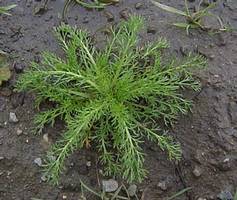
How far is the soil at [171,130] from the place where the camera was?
2.34m

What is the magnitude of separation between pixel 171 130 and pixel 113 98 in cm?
33

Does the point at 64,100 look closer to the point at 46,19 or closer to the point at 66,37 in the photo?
the point at 66,37

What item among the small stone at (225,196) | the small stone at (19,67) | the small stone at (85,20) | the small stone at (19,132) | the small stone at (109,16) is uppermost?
the small stone at (109,16)

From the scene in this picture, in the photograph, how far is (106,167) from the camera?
232cm

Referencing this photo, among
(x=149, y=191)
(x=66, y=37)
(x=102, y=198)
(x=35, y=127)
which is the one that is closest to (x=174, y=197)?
(x=149, y=191)

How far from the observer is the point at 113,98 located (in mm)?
2312

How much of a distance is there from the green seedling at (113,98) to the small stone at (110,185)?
4 centimetres

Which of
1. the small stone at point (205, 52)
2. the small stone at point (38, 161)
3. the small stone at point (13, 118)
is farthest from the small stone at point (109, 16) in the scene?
the small stone at point (38, 161)

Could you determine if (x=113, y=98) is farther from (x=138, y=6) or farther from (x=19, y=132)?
(x=138, y=6)

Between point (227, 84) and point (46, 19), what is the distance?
3.33 ft

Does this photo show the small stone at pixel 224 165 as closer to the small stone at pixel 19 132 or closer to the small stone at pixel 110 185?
the small stone at pixel 110 185

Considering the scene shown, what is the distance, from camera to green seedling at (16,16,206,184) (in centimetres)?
225

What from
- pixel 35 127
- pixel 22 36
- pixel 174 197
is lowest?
pixel 174 197

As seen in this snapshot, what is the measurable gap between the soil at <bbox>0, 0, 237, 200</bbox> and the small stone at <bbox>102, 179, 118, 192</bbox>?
4cm
